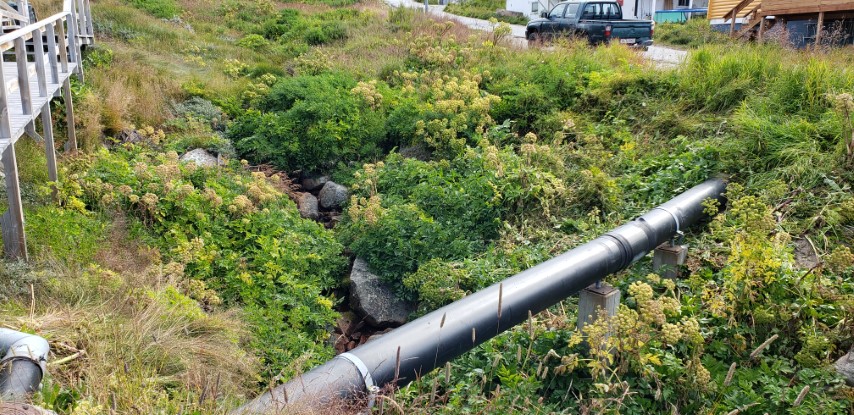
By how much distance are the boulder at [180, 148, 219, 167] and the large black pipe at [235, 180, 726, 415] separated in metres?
6.21

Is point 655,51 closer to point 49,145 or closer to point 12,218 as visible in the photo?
point 49,145

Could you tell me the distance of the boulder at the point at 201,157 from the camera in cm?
949

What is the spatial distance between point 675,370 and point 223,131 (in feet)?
28.8

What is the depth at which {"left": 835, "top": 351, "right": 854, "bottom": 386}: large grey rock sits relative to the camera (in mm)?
4375

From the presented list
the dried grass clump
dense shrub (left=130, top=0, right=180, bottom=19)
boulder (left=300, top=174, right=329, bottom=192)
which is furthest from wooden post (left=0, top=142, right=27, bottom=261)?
dense shrub (left=130, top=0, right=180, bottom=19)

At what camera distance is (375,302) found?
7250 millimetres

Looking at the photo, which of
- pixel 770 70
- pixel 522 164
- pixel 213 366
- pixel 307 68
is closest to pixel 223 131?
pixel 307 68

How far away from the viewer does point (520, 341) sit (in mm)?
5215

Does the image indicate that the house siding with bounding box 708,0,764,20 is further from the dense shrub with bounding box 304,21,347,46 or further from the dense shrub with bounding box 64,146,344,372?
the dense shrub with bounding box 64,146,344,372

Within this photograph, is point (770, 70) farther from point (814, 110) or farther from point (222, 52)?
point (222, 52)

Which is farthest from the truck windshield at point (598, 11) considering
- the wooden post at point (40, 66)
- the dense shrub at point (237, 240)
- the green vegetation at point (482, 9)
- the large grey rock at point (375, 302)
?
the green vegetation at point (482, 9)

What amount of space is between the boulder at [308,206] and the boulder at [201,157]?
1307 millimetres

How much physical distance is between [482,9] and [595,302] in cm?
3738

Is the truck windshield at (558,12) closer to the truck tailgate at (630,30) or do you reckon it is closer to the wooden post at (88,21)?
the truck tailgate at (630,30)
